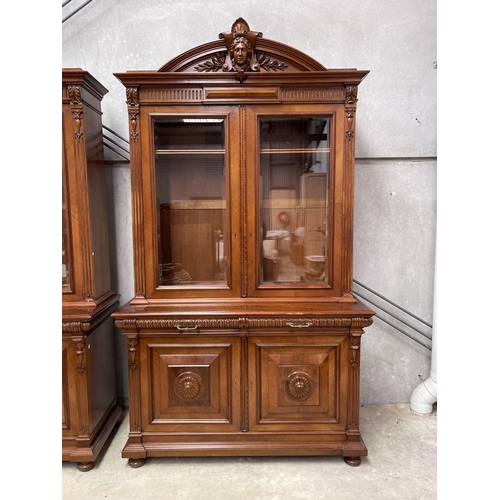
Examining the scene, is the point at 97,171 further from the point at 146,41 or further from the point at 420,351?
the point at 420,351

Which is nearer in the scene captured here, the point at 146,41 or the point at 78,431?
the point at 78,431

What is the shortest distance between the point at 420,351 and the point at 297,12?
2.20 meters

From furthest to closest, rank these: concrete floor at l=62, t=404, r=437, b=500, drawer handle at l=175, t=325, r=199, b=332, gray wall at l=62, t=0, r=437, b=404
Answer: gray wall at l=62, t=0, r=437, b=404 → drawer handle at l=175, t=325, r=199, b=332 → concrete floor at l=62, t=404, r=437, b=500

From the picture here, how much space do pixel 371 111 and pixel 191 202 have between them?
124 centimetres

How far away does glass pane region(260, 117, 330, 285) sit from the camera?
1620 mm

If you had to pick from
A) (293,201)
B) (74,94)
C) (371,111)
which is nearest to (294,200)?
(293,201)

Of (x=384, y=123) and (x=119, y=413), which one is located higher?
(x=384, y=123)

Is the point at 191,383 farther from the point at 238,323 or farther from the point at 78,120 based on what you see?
the point at 78,120

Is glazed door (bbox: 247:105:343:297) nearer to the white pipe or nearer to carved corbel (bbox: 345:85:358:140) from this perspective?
carved corbel (bbox: 345:85:358:140)

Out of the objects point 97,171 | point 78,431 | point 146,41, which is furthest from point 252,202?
point 78,431

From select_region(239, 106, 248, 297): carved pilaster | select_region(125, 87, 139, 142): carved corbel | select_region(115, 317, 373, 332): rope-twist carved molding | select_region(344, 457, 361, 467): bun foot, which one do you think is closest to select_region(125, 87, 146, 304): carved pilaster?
select_region(125, 87, 139, 142): carved corbel

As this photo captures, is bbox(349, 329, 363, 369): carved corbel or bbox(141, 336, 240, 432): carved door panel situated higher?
bbox(349, 329, 363, 369): carved corbel

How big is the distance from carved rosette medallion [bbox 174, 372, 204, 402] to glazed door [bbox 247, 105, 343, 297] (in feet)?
1.59
